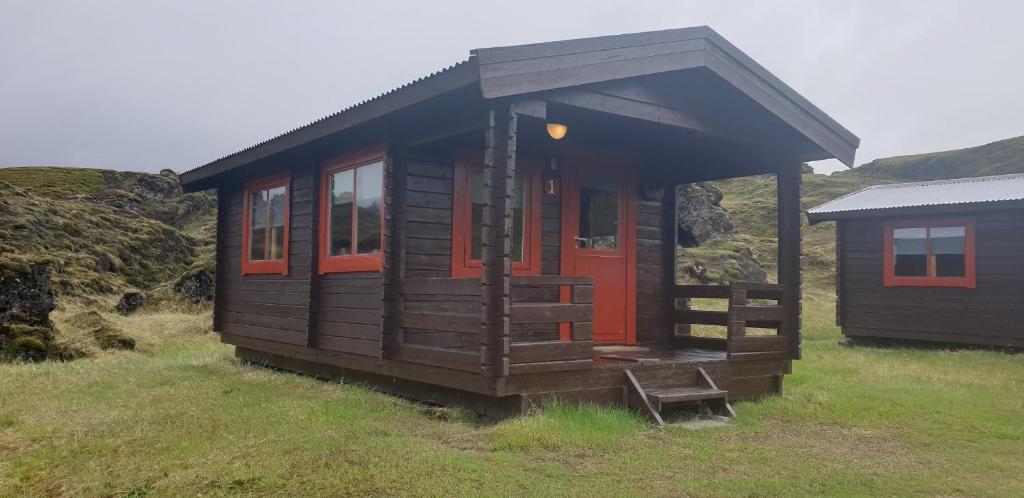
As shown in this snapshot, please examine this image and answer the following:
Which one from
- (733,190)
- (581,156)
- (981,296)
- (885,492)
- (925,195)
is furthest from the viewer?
(733,190)

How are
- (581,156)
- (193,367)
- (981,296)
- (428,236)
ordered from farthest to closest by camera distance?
(981,296), (193,367), (581,156), (428,236)

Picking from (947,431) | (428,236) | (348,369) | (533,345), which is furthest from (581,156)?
(947,431)

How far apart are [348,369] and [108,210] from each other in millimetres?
26411

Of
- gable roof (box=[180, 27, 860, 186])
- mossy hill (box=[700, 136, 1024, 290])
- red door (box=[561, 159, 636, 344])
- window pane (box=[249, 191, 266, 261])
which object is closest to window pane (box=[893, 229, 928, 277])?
gable roof (box=[180, 27, 860, 186])

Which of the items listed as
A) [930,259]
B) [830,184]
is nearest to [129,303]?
[930,259]

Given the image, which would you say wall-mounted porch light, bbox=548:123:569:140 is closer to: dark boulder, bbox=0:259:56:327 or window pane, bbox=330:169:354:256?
window pane, bbox=330:169:354:256

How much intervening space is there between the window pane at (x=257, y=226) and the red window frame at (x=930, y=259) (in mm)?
11273

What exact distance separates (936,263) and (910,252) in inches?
20.9

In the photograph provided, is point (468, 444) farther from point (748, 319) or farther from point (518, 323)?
point (748, 319)

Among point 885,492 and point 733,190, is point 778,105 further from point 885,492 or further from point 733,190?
point 733,190

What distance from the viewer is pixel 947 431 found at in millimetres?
6574

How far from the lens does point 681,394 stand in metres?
6.79

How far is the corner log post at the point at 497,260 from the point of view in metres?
6.05

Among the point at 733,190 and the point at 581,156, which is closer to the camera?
the point at 581,156
